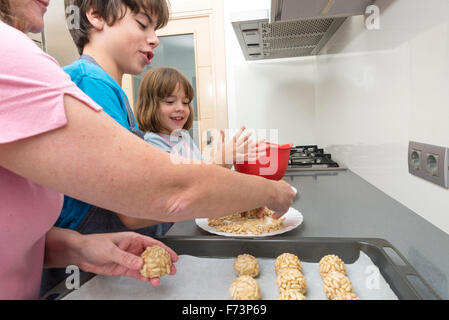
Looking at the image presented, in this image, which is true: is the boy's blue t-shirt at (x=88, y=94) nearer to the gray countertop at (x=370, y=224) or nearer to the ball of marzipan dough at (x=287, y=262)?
the gray countertop at (x=370, y=224)

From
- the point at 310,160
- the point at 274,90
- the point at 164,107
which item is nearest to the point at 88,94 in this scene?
the point at 164,107

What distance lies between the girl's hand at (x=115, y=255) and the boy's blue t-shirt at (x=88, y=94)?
0.19 m

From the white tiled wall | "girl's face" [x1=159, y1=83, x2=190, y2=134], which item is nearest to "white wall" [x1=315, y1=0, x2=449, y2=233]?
the white tiled wall

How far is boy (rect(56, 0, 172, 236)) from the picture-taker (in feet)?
2.30

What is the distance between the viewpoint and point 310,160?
1539mm

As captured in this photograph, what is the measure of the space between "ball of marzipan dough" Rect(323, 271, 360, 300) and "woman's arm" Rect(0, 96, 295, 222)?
23 cm

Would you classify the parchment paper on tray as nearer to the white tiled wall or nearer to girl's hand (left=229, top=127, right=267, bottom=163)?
the white tiled wall

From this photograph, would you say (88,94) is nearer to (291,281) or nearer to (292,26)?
(291,281)

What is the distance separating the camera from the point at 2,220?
0.38 metres

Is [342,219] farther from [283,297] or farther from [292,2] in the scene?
[292,2]

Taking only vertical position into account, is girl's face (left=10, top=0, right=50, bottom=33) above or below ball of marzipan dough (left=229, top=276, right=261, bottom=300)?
above

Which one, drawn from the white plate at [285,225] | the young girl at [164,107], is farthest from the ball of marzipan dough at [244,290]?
the young girl at [164,107]

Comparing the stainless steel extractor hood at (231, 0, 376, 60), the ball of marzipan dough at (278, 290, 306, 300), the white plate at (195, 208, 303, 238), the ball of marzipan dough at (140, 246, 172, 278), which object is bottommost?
the ball of marzipan dough at (278, 290, 306, 300)
